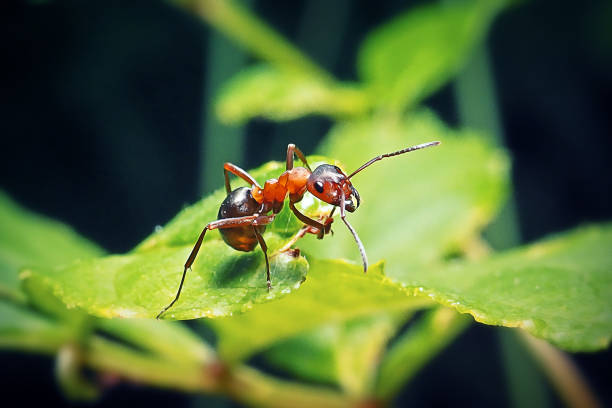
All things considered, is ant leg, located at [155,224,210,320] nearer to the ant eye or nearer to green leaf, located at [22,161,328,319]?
green leaf, located at [22,161,328,319]

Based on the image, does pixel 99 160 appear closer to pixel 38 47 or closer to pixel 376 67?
pixel 38 47

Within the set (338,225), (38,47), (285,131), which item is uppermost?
(38,47)

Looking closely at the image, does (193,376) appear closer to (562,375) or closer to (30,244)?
(30,244)

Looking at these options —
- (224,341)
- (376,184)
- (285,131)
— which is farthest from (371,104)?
(224,341)

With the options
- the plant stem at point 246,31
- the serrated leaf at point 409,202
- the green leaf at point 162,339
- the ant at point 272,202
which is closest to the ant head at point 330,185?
the ant at point 272,202

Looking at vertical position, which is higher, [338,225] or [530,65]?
[530,65]
